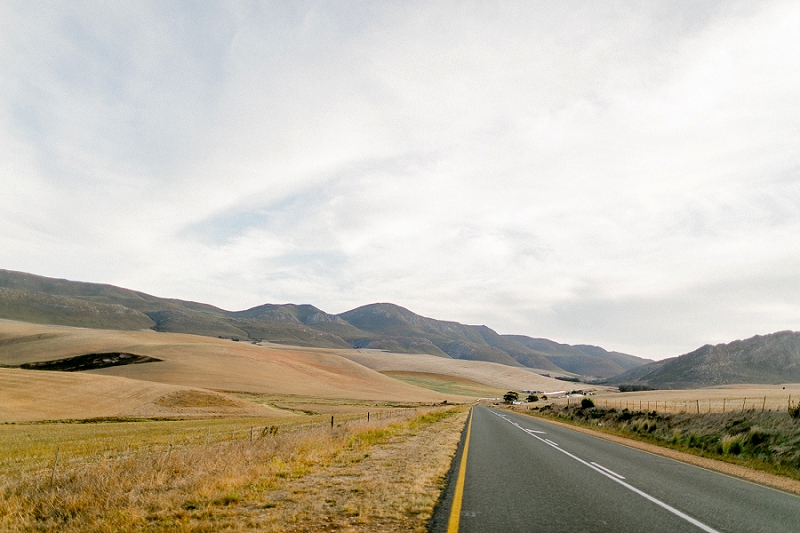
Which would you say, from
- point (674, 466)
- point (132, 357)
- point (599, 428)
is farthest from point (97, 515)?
point (132, 357)

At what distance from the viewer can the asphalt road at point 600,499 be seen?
7.70 metres

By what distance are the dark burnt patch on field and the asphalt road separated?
128m

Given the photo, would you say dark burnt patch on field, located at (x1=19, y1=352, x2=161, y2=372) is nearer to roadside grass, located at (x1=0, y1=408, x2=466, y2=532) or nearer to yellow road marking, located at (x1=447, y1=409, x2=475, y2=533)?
roadside grass, located at (x1=0, y1=408, x2=466, y2=532)

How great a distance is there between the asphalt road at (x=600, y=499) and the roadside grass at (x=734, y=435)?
3908mm

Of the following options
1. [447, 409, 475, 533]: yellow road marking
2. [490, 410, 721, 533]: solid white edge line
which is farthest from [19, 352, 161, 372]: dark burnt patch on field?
[490, 410, 721, 533]: solid white edge line

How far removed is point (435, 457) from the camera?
14.8 meters

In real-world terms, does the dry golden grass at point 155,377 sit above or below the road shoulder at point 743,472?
below

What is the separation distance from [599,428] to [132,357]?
124 meters

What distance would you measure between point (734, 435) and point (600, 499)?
16.5 m

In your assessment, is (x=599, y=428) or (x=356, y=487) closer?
(x=356, y=487)

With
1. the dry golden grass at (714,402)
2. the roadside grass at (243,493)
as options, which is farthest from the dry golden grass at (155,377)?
the roadside grass at (243,493)

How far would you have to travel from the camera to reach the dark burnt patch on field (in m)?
119

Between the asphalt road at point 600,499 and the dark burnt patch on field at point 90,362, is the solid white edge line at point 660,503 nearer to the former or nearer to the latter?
the asphalt road at point 600,499

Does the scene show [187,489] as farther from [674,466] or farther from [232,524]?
[674,466]
